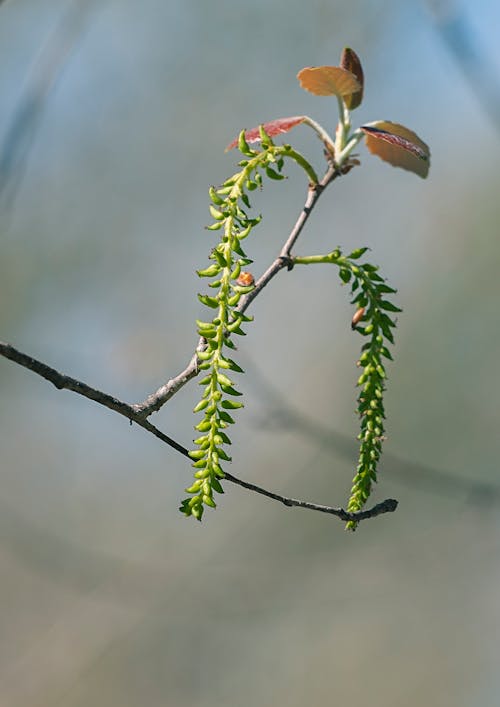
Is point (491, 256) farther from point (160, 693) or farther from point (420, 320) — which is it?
point (160, 693)

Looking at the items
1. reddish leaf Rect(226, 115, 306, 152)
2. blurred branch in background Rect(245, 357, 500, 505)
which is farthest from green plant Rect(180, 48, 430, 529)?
blurred branch in background Rect(245, 357, 500, 505)

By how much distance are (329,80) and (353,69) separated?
0.05 metres

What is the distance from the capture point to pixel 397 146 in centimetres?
103

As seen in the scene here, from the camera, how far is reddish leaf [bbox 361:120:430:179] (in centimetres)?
102

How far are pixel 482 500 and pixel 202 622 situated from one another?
320cm

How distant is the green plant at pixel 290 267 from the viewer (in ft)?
2.67

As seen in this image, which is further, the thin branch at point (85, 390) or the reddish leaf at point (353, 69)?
the reddish leaf at point (353, 69)

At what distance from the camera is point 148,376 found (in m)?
3.78

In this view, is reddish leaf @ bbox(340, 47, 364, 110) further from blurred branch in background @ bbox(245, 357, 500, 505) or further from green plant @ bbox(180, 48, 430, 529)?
blurred branch in background @ bbox(245, 357, 500, 505)

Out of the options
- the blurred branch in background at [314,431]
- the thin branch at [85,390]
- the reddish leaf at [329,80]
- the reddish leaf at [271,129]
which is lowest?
the blurred branch in background at [314,431]

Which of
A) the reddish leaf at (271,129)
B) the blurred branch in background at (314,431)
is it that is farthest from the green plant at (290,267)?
the blurred branch in background at (314,431)

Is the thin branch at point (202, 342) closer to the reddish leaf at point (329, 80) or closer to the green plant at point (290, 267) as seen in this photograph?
the green plant at point (290, 267)

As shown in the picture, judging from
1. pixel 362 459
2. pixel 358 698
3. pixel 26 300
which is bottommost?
pixel 358 698

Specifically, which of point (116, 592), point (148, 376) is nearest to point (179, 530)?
point (116, 592)
